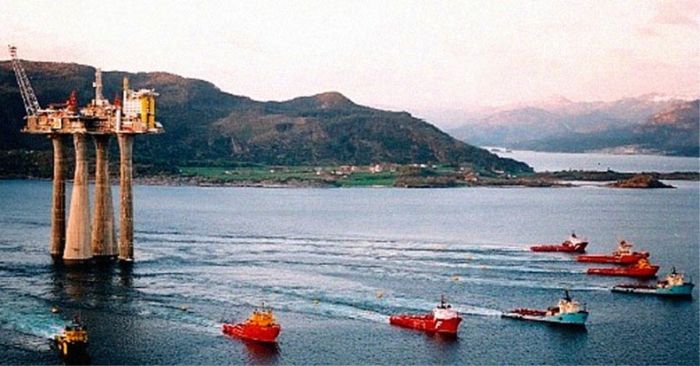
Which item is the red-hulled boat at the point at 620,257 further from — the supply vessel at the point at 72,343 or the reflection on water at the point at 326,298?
the supply vessel at the point at 72,343

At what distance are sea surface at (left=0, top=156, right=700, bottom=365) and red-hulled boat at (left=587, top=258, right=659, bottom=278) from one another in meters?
3.38

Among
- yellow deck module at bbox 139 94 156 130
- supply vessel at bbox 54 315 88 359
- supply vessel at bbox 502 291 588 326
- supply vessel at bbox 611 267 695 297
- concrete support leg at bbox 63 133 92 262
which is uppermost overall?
yellow deck module at bbox 139 94 156 130

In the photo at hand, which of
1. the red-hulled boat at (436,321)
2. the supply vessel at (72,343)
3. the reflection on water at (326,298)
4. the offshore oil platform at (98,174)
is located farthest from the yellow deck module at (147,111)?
the red-hulled boat at (436,321)

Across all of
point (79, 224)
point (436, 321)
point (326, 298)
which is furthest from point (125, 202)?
point (436, 321)

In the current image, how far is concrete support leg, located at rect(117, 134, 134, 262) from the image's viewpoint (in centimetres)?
10519

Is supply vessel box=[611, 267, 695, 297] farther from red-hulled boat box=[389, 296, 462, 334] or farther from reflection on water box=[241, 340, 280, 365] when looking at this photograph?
Answer: reflection on water box=[241, 340, 280, 365]

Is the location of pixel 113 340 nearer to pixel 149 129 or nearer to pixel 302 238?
pixel 149 129

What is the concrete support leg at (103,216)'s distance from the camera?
348 feet

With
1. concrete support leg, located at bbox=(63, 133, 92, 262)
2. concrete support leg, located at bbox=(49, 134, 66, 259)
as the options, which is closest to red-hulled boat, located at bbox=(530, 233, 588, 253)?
concrete support leg, located at bbox=(63, 133, 92, 262)

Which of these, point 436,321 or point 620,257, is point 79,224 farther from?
point 620,257

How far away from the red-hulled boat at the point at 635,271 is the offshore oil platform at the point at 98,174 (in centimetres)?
5682

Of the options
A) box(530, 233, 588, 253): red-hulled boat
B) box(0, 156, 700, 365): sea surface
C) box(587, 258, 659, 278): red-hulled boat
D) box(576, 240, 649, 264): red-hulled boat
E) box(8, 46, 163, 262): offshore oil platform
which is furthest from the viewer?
box(530, 233, 588, 253): red-hulled boat

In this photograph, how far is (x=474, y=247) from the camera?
139625 mm

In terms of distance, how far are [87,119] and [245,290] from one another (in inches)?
1083
